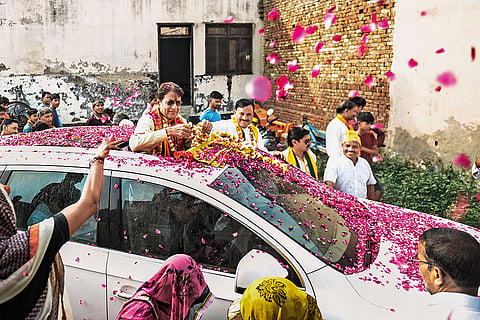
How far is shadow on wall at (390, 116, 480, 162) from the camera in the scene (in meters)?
7.95

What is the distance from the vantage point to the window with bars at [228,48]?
16.2 m

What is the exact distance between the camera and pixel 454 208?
7.23 meters

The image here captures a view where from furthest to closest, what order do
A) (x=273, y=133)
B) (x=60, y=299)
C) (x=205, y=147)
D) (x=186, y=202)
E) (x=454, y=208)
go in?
(x=273, y=133) < (x=454, y=208) < (x=205, y=147) < (x=186, y=202) < (x=60, y=299)

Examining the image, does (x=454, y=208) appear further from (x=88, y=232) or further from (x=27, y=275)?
(x=27, y=275)

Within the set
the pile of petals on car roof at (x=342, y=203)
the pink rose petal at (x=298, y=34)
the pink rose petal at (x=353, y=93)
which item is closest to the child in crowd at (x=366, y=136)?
the pile of petals on car roof at (x=342, y=203)

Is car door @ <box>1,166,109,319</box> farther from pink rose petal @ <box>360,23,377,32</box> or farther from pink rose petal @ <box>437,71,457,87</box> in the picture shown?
pink rose petal @ <box>360,23,377,32</box>

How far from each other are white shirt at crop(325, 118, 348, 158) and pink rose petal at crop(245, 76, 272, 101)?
10.5 metres

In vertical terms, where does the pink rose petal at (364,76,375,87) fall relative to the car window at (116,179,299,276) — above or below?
above

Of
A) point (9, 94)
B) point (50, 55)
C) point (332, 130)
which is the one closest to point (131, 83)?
point (50, 55)

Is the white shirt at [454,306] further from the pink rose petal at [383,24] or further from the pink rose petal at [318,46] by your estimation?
the pink rose petal at [318,46]

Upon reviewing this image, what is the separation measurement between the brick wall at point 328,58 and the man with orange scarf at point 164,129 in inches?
265

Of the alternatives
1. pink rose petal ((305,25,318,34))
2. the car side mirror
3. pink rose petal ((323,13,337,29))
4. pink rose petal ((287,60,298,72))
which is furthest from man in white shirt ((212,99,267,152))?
pink rose petal ((287,60,298,72))

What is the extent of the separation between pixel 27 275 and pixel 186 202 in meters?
1.35

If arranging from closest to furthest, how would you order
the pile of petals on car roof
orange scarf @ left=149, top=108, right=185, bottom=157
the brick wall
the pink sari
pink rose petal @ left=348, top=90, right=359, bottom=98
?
the pink sari → the pile of petals on car roof → orange scarf @ left=149, top=108, right=185, bottom=157 → the brick wall → pink rose petal @ left=348, top=90, right=359, bottom=98
